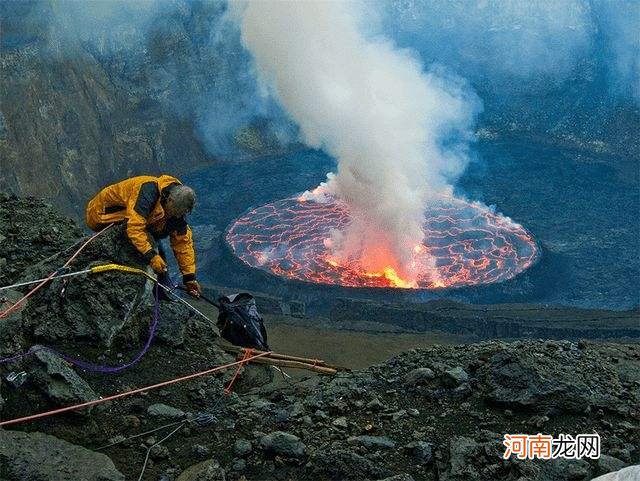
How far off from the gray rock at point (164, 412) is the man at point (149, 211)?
183 centimetres

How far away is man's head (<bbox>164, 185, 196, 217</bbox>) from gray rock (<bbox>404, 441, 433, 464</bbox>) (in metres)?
3.61

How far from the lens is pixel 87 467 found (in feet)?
16.1

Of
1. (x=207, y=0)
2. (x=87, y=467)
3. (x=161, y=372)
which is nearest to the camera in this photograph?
(x=87, y=467)

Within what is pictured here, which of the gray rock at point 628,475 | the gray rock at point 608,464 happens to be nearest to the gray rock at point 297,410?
the gray rock at point 608,464

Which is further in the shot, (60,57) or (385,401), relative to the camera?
(60,57)

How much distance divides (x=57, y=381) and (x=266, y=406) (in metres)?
1.84

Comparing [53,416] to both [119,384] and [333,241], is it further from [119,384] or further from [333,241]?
[333,241]

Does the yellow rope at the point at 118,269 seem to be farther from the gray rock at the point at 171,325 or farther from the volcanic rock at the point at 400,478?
the volcanic rock at the point at 400,478

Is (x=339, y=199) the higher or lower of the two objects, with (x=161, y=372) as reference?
lower

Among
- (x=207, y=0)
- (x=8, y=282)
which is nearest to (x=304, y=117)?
(x=207, y=0)

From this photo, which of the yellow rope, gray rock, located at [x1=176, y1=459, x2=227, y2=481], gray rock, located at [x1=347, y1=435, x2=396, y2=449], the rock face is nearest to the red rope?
the yellow rope

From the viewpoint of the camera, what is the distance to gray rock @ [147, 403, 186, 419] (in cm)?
585

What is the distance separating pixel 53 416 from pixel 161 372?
53.4 inches

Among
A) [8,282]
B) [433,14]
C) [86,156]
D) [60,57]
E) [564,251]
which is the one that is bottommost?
[564,251]
